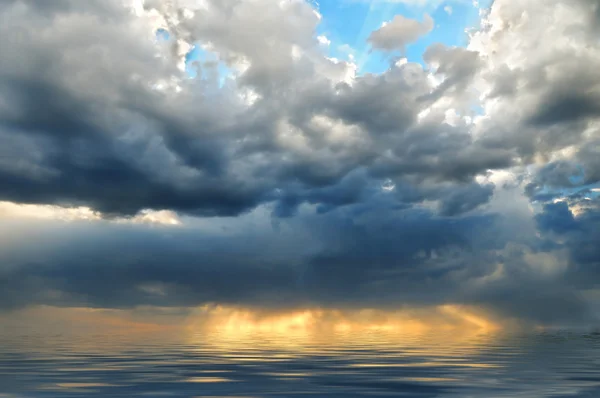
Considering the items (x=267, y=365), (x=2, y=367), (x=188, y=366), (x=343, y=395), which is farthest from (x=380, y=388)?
(x=2, y=367)

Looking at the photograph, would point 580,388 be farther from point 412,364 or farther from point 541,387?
point 412,364

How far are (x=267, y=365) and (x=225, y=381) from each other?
8.08 metres

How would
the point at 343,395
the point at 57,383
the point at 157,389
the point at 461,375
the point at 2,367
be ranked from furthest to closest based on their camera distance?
the point at 2,367
the point at 461,375
the point at 57,383
the point at 157,389
the point at 343,395

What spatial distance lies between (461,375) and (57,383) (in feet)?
51.9

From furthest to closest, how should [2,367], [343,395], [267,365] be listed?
[267,365] < [2,367] < [343,395]

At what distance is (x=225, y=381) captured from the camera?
20.6m

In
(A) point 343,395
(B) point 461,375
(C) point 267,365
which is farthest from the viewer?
(C) point 267,365

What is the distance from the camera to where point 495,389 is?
696 inches

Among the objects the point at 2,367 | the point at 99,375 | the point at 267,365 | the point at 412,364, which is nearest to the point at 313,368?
the point at 267,365

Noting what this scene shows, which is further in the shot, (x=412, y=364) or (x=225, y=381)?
(x=412, y=364)

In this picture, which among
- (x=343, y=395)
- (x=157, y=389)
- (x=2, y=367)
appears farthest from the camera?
(x=2, y=367)

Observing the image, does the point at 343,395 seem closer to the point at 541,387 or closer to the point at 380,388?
the point at 380,388

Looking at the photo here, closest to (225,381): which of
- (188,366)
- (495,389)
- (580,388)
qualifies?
(188,366)

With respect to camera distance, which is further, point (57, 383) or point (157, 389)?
point (57, 383)
